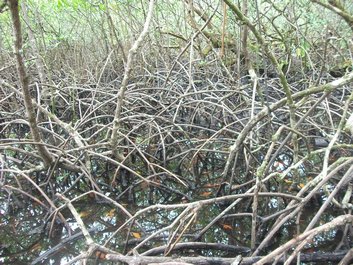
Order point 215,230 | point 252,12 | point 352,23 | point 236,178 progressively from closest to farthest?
point 352,23 < point 215,230 < point 236,178 < point 252,12

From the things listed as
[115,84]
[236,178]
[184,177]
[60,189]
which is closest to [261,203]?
[236,178]

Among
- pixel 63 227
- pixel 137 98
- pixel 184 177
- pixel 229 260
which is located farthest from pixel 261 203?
pixel 137 98

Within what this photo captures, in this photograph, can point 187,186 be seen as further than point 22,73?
Yes

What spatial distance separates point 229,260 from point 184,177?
1.79 meters

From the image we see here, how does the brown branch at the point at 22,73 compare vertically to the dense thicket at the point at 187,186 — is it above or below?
above

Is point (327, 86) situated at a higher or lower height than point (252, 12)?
lower

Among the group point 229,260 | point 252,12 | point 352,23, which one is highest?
point 252,12

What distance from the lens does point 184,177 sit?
3848 mm

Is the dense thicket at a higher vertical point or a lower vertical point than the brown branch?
lower

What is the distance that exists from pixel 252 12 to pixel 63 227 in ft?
13.1

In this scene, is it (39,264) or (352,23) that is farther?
(39,264)

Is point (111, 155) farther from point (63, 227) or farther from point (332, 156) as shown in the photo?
point (332, 156)

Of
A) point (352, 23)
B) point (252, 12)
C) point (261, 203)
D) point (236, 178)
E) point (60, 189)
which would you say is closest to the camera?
point (352, 23)

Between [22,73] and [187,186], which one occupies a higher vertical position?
[22,73]
